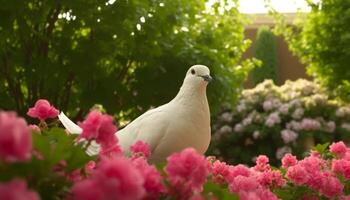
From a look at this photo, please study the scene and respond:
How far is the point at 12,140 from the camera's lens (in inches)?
31.2

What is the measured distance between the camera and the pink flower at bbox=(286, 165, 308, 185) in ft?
6.86

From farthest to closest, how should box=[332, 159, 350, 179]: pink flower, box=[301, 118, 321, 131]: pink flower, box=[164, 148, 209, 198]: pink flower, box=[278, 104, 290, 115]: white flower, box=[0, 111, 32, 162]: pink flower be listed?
box=[278, 104, 290, 115]: white flower → box=[301, 118, 321, 131]: pink flower → box=[332, 159, 350, 179]: pink flower → box=[164, 148, 209, 198]: pink flower → box=[0, 111, 32, 162]: pink flower

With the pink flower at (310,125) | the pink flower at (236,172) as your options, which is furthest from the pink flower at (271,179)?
the pink flower at (310,125)

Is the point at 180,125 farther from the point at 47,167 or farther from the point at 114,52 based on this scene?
the point at 114,52

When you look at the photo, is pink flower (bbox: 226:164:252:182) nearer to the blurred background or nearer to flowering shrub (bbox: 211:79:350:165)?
the blurred background

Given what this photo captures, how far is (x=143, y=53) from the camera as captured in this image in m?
4.75

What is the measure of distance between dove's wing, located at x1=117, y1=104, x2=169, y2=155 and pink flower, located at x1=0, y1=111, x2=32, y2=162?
1.58 meters

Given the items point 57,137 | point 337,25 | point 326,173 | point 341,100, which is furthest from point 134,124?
point 341,100

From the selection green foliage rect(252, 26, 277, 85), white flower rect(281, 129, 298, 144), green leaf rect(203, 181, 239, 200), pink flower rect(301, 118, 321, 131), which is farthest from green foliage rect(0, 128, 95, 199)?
green foliage rect(252, 26, 277, 85)

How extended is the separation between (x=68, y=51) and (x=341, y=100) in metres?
5.05

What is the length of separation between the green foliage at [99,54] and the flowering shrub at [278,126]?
10.3 ft

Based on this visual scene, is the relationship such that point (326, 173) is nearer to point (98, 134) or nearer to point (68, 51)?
point (98, 134)

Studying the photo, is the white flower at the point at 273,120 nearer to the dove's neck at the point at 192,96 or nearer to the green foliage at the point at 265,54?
the dove's neck at the point at 192,96

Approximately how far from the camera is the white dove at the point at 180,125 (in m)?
2.34
